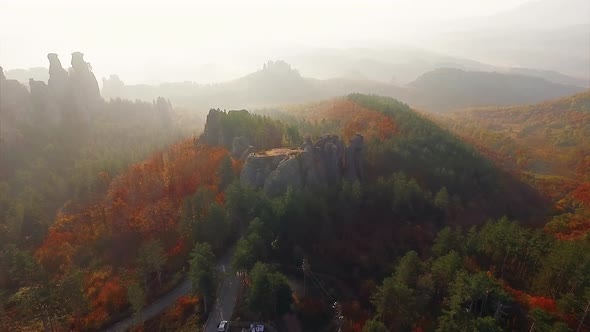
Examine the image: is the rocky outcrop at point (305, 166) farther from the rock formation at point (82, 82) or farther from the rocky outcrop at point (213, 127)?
the rock formation at point (82, 82)

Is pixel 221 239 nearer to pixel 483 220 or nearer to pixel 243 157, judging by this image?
pixel 243 157

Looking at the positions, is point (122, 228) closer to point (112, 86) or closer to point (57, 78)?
point (57, 78)

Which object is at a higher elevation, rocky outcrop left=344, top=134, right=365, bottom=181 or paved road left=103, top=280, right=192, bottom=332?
rocky outcrop left=344, top=134, right=365, bottom=181

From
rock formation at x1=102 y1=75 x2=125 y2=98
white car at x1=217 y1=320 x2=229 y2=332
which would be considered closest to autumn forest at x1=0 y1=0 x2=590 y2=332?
white car at x1=217 y1=320 x2=229 y2=332

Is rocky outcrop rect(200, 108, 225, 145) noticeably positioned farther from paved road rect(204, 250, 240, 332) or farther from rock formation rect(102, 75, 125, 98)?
rock formation rect(102, 75, 125, 98)

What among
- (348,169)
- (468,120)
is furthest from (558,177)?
(468,120)

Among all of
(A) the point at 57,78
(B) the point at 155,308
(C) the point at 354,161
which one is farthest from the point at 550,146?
(A) the point at 57,78

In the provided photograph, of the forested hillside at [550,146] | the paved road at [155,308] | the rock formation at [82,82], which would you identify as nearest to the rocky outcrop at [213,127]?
the paved road at [155,308]
